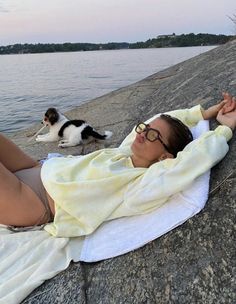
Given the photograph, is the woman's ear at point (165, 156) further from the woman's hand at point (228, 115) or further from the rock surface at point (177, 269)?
the woman's hand at point (228, 115)

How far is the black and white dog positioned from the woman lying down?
329 centimetres

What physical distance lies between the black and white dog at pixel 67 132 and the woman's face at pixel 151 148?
3339mm

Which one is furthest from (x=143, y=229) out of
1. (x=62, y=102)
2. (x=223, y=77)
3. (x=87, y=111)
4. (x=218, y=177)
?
(x=62, y=102)

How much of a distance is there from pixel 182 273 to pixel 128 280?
1.07 ft

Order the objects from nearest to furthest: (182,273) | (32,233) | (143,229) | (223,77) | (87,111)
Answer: (182,273), (143,229), (32,233), (223,77), (87,111)

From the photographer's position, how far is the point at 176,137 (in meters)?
3.06

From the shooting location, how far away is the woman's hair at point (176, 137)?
304 cm

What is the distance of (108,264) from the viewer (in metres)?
2.70

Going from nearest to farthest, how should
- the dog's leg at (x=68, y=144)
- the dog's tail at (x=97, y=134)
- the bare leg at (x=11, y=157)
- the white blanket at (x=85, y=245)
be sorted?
the white blanket at (x=85, y=245) → the bare leg at (x=11, y=157) → the dog's tail at (x=97, y=134) → the dog's leg at (x=68, y=144)

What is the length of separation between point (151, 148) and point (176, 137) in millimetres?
197

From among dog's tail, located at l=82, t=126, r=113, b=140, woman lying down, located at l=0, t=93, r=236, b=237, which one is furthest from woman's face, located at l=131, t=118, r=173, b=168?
dog's tail, located at l=82, t=126, r=113, b=140

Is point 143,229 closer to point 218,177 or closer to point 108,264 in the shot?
point 108,264

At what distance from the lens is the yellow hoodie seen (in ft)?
8.73

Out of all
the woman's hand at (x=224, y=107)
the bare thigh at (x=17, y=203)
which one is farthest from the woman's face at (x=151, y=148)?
the bare thigh at (x=17, y=203)
